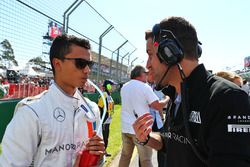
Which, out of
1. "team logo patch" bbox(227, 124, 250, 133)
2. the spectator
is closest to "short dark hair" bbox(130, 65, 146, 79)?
the spectator

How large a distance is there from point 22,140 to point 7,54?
4539 mm

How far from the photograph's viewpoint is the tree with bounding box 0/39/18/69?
228 inches

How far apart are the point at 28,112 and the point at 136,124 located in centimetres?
75

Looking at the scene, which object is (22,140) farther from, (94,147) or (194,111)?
(194,111)

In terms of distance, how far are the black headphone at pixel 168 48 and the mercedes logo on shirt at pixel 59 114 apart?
0.79 meters

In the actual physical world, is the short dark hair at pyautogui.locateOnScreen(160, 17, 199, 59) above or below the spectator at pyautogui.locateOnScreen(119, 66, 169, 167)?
above

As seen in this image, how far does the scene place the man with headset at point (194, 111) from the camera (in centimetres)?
152

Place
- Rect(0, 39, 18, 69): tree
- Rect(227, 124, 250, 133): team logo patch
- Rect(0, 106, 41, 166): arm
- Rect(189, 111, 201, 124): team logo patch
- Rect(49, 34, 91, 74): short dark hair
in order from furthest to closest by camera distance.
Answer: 1. Rect(0, 39, 18, 69): tree
2. Rect(49, 34, 91, 74): short dark hair
3. Rect(0, 106, 41, 166): arm
4. Rect(189, 111, 201, 124): team logo patch
5. Rect(227, 124, 250, 133): team logo patch

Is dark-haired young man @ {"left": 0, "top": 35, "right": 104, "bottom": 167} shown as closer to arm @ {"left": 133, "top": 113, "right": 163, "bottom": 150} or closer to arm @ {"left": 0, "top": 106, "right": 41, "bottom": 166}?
arm @ {"left": 0, "top": 106, "right": 41, "bottom": 166}

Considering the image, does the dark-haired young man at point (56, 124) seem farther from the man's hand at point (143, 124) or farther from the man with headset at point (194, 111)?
the man with headset at point (194, 111)

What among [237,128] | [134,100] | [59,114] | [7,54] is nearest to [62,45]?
[59,114]

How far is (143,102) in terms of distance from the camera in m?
4.96

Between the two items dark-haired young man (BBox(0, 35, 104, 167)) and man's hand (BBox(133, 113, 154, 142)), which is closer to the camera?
dark-haired young man (BBox(0, 35, 104, 167))

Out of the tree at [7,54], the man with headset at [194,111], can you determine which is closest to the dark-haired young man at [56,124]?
the man with headset at [194,111]
